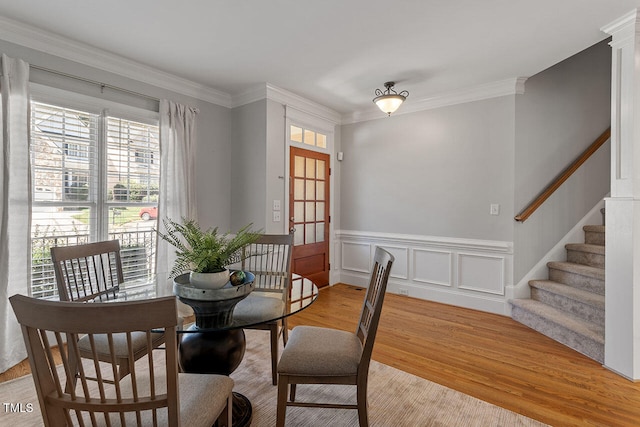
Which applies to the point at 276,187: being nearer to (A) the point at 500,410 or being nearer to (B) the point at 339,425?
(B) the point at 339,425

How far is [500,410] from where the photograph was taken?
6.31 ft

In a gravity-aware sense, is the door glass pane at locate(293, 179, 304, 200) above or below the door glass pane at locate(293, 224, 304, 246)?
above

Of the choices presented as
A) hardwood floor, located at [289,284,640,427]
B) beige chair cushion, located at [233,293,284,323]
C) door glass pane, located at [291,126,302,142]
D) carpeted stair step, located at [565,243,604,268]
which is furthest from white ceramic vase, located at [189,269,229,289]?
carpeted stair step, located at [565,243,604,268]

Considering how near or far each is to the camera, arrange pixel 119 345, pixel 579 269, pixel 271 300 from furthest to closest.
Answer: pixel 579 269 → pixel 271 300 → pixel 119 345

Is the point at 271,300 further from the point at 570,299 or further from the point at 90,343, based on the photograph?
the point at 570,299

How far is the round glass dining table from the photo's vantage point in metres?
1.59

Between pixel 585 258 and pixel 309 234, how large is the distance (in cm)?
330

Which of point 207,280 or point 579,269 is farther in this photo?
point 579,269

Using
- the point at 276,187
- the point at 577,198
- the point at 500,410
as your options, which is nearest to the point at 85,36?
the point at 276,187

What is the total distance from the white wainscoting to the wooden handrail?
1.28ft

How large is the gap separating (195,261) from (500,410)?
6.80 feet

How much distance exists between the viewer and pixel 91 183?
9.56ft

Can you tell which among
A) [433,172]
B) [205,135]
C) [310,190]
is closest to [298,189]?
[310,190]

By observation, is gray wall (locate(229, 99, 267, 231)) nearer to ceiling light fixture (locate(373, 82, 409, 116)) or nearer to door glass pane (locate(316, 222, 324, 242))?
door glass pane (locate(316, 222, 324, 242))
